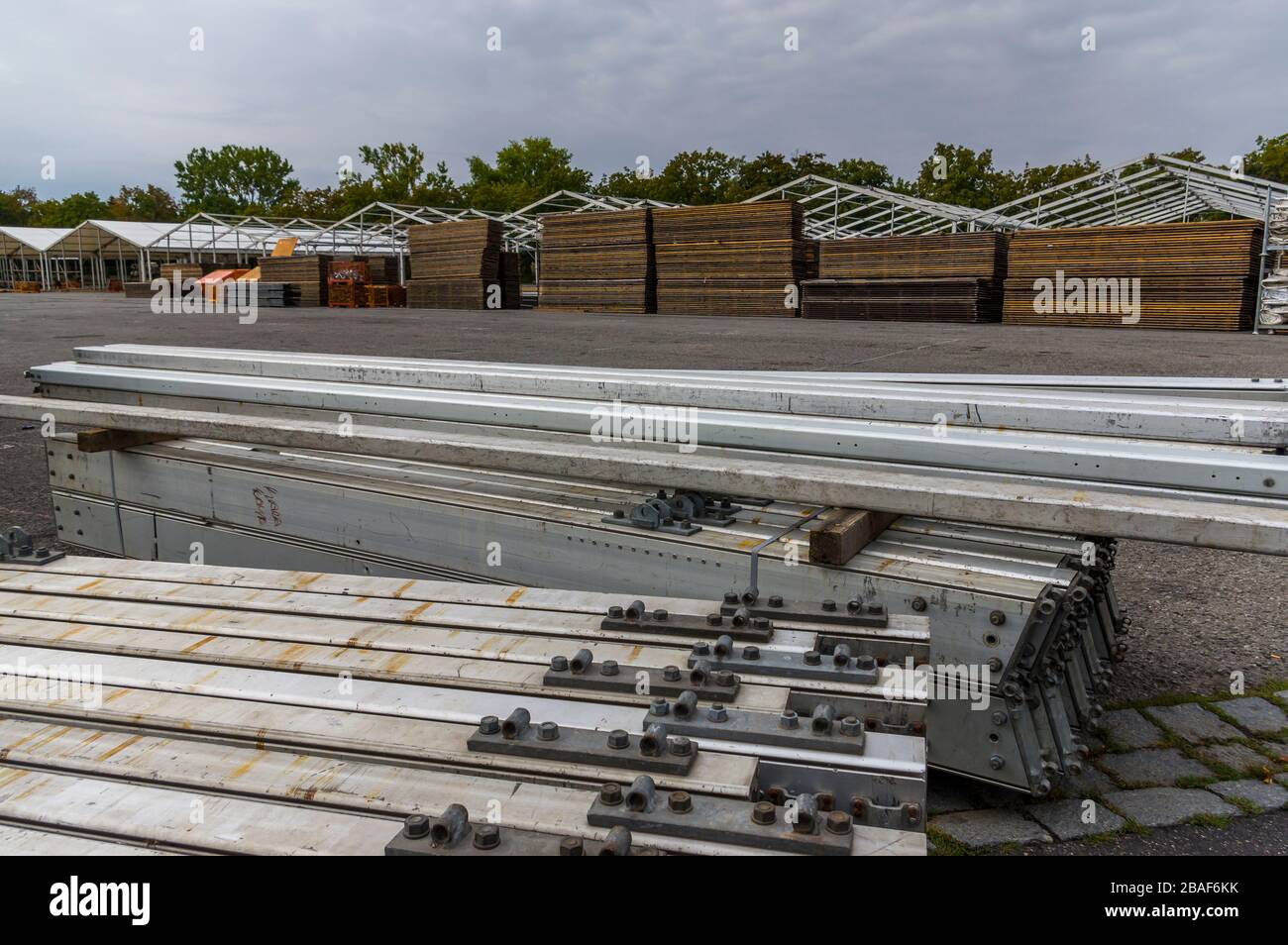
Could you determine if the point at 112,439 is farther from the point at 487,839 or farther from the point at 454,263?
the point at 454,263

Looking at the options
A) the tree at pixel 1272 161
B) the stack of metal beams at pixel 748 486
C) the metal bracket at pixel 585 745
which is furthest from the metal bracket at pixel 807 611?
the tree at pixel 1272 161

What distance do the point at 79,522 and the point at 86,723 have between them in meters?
3.07

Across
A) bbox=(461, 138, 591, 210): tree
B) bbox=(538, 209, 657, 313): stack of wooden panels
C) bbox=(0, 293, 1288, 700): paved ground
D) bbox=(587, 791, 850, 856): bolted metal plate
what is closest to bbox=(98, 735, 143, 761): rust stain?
bbox=(587, 791, 850, 856): bolted metal plate

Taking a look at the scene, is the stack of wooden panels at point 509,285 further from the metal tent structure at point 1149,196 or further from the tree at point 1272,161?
the tree at point 1272,161

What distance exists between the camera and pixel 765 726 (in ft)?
5.88

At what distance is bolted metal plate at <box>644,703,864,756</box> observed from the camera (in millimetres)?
1739

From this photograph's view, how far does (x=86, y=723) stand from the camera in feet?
6.50

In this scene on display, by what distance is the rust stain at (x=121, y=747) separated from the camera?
183 cm

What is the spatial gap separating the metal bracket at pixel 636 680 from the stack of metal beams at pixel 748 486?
495 millimetres
